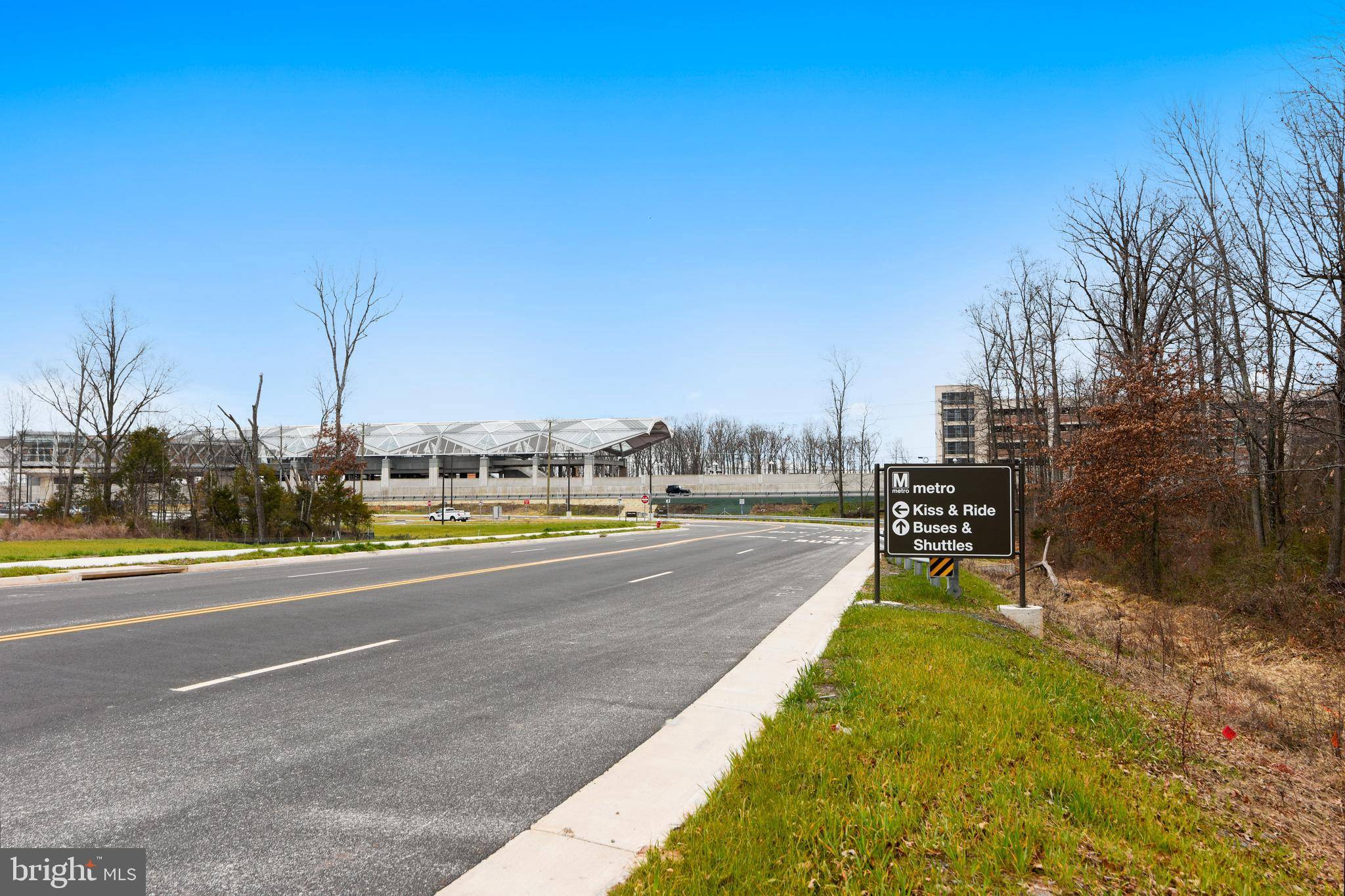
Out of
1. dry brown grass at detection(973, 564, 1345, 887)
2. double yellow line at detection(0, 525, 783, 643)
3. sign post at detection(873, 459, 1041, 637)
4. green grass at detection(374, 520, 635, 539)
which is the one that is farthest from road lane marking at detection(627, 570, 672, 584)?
green grass at detection(374, 520, 635, 539)

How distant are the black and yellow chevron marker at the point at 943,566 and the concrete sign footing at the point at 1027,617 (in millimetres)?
1254

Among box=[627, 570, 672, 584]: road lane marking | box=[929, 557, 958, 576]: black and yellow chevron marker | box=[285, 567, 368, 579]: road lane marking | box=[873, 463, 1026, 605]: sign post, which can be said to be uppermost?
box=[873, 463, 1026, 605]: sign post

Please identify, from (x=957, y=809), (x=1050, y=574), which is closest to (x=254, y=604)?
(x=957, y=809)

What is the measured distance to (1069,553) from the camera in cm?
2786

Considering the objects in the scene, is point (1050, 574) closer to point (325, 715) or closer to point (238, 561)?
point (325, 715)

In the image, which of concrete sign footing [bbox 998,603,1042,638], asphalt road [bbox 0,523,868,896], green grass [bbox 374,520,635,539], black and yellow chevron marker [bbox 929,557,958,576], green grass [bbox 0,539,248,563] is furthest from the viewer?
green grass [bbox 374,520,635,539]

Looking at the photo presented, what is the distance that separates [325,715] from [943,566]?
11.1m

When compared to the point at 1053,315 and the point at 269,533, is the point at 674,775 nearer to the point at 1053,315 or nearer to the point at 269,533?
the point at 269,533

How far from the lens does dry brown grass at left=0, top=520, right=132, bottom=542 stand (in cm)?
2913

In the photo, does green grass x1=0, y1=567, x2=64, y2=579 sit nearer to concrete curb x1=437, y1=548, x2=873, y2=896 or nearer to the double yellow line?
the double yellow line

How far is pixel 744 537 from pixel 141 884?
3547cm

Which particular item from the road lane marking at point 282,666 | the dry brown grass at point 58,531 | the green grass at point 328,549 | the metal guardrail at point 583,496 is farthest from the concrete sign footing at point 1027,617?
the metal guardrail at point 583,496

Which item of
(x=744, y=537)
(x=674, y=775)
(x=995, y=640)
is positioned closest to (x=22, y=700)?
(x=674, y=775)

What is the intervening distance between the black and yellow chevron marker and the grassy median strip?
663 centimetres
